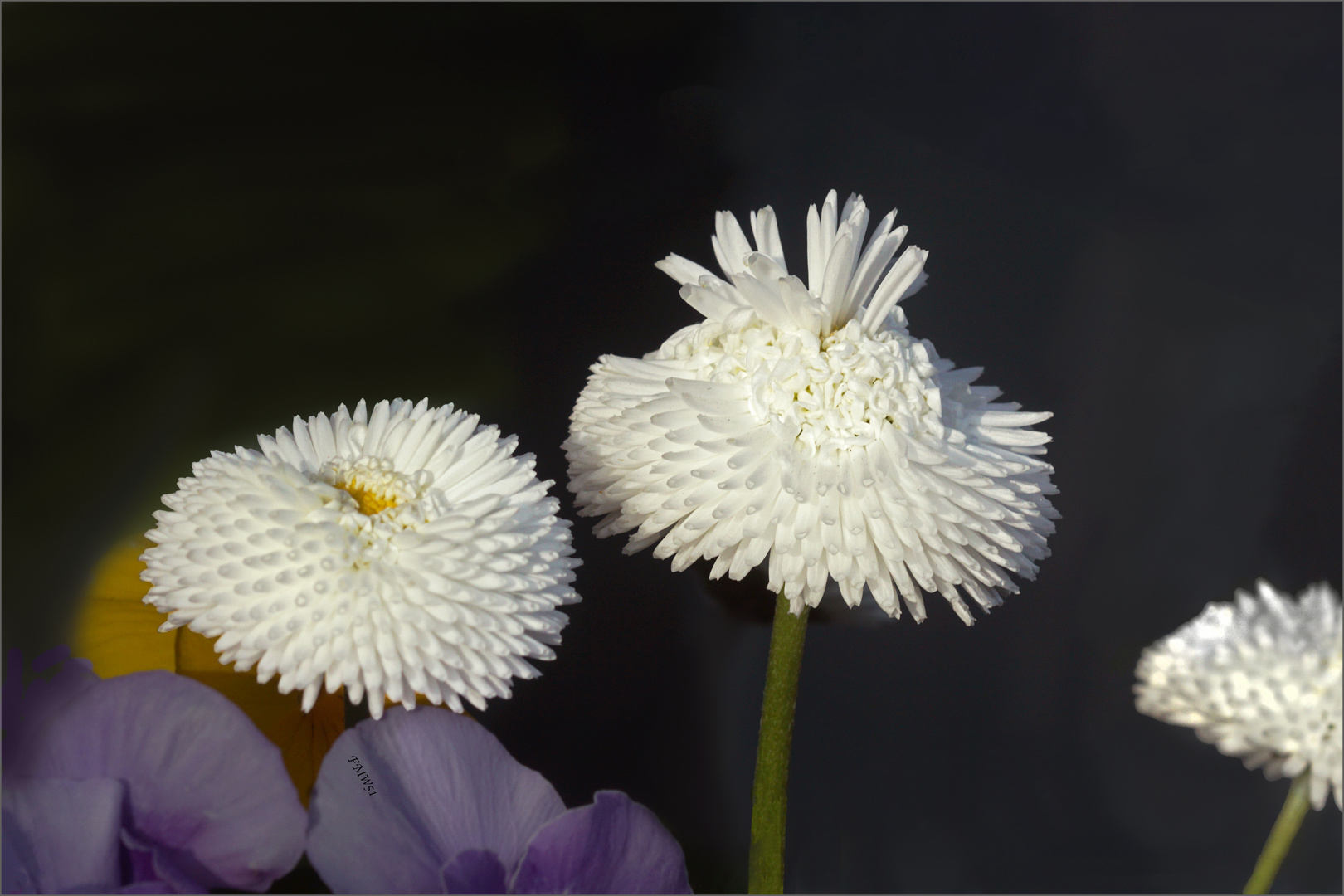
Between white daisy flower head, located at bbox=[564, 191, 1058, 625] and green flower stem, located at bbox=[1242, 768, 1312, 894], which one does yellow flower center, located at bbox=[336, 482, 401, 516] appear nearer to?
white daisy flower head, located at bbox=[564, 191, 1058, 625]

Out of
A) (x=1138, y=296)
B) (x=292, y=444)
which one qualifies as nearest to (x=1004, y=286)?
(x=1138, y=296)

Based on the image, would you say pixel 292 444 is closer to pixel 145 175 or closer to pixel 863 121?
pixel 145 175

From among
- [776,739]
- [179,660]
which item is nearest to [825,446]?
[776,739]

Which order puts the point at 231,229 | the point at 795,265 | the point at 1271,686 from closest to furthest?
the point at 1271,686 → the point at 231,229 → the point at 795,265

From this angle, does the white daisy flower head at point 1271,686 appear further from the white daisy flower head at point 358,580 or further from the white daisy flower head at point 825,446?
the white daisy flower head at point 358,580

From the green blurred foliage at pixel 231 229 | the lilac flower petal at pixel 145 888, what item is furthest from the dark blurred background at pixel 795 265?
the lilac flower petal at pixel 145 888

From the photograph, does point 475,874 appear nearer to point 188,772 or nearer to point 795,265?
point 188,772

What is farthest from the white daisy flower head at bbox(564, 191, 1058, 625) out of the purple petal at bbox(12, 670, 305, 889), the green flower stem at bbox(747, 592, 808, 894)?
the purple petal at bbox(12, 670, 305, 889)

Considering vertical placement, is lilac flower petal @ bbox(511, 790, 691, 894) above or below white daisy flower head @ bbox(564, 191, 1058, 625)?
below
